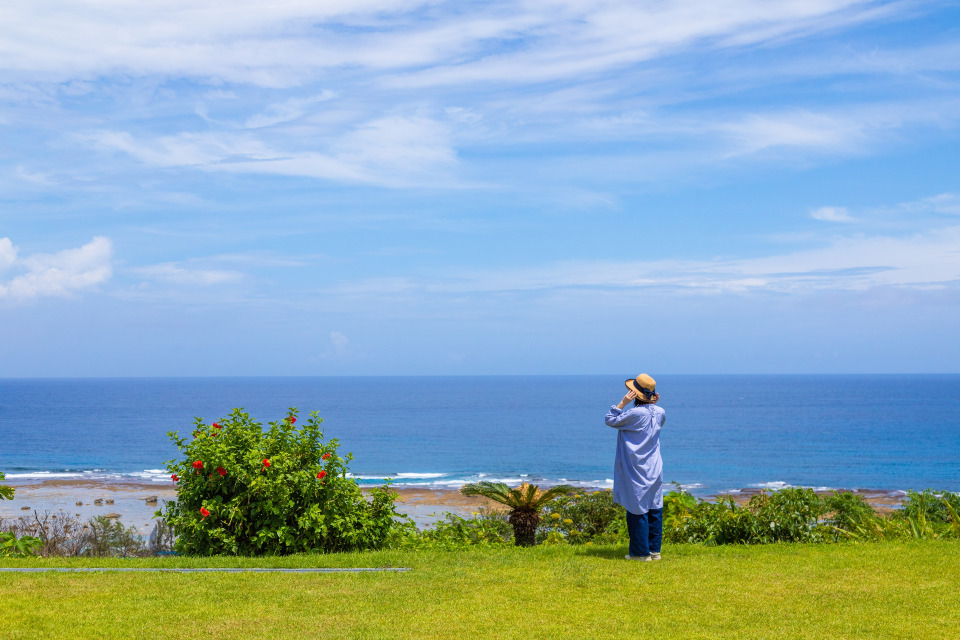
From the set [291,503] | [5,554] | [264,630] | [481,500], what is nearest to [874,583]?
[264,630]

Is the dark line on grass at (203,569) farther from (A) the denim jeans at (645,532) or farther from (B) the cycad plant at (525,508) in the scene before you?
(B) the cycad plant at (525,508)

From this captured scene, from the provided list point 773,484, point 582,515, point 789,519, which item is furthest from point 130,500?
point 789,519

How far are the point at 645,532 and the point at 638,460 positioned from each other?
0.77m

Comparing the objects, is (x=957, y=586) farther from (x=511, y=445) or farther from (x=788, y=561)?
(x=511, y=445)

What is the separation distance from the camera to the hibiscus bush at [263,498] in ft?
31.9

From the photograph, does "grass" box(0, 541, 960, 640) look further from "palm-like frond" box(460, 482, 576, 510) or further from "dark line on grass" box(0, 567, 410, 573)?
"palm-like frond" box(460, 482, 576, 510)

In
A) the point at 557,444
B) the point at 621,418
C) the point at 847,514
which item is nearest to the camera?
the point at 621,418

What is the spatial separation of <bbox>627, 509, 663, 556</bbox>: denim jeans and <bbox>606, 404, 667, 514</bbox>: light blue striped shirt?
96 millimetres

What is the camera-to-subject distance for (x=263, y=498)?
32.1ft

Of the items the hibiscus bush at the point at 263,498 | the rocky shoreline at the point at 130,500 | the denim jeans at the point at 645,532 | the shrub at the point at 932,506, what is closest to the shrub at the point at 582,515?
the shrub at the point at 932,506

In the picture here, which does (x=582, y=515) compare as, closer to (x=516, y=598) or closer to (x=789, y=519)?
(x=789, y=519)

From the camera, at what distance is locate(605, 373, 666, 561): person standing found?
349 inches

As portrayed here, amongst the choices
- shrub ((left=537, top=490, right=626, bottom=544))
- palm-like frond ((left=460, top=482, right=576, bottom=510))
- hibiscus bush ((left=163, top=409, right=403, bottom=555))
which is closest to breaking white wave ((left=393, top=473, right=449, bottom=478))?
shrub ((left=537, top=490, right=626, bottom=544))

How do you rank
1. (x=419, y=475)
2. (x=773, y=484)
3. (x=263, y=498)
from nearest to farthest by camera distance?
(x=263, y=498)
(x=773, y=484)
(x=419, y=475)
